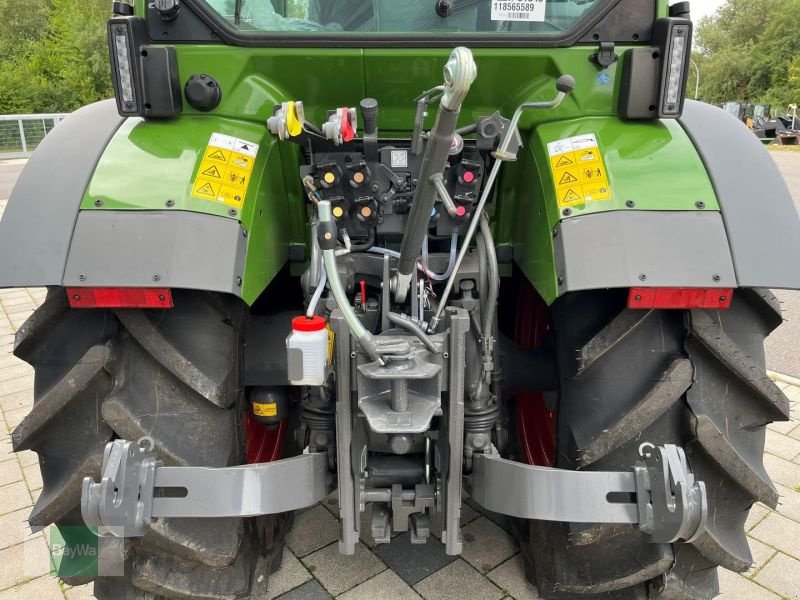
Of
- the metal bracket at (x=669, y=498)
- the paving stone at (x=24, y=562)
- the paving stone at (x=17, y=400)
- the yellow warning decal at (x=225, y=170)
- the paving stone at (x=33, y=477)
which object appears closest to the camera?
the metal bracket at (x=669, y=498)

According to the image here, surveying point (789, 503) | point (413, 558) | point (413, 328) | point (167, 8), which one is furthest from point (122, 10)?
point (789, 503)

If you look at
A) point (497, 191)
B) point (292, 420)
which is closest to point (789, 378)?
point (497, 191)

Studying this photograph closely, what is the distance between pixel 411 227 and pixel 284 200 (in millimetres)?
693

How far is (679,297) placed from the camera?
1.60m

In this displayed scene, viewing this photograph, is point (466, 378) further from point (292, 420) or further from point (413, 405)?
point (292, 420)

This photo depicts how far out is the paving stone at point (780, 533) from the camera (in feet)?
8.75

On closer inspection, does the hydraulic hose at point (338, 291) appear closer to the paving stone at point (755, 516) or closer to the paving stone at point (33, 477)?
the paving stone at point (755, 516)

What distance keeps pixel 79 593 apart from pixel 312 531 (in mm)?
907

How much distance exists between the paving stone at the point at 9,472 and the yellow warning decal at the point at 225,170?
2271 millimetres

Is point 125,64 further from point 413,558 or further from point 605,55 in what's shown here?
point 413,558

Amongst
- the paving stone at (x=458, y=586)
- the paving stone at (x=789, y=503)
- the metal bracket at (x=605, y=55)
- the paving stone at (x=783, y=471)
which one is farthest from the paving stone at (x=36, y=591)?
the paving stone at (x=783, y=471)

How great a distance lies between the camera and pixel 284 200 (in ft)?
7.07

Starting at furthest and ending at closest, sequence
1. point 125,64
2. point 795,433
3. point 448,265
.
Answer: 1. point 795,433
2. point 448,265
3. point 125,64

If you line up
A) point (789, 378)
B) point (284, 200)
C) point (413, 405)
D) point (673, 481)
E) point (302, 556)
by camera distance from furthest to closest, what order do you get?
1. point (789, 378)
2. point (302, 556)
3. point (284, 200)
4. point (413, 405)
5. point (673, 481)
